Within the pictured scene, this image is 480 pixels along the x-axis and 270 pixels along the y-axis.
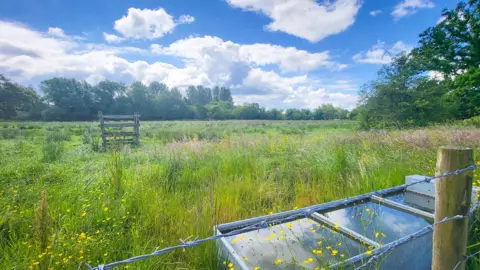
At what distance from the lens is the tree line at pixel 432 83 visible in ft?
54.0

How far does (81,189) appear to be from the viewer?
11.6 feet

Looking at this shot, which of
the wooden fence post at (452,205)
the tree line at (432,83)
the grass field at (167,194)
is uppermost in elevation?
the tree line at (432,83)

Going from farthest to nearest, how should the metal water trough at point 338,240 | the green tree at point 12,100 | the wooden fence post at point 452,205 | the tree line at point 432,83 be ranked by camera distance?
the green tree at point 12,100 → the tree line at point 432,83 → the metal water trough at point 338,240 → the wooden fence post at point 452,205

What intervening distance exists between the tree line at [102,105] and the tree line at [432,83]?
74.0 ft

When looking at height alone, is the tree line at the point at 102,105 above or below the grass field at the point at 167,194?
above

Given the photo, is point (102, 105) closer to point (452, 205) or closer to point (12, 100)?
point (12, 100)

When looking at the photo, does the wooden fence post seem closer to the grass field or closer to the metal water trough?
the metal water trough

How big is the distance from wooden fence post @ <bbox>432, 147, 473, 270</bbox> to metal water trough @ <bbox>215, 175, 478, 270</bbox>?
0.41 m

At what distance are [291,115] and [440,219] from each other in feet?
247

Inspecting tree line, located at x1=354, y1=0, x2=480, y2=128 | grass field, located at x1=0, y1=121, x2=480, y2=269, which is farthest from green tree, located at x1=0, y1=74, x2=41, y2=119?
tree line, located at x1=354, y1=0, x2=480, y2=128

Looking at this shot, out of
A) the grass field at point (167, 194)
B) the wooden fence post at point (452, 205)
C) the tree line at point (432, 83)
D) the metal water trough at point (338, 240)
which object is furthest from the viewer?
the tree line at point (432, 83)

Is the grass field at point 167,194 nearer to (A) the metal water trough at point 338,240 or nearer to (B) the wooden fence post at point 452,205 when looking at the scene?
(A) the metal water trough at point 338,240

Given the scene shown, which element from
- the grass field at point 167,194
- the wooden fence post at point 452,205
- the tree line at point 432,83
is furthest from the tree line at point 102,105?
the wooden fence post at point 452,205

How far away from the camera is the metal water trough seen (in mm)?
1870
